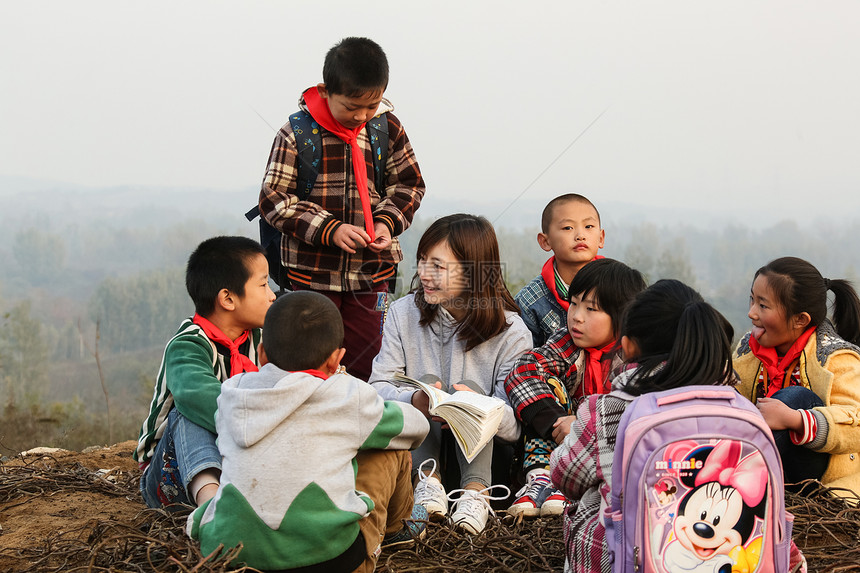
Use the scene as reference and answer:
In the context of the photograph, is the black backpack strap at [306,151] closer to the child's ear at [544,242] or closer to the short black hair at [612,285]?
the child's ear at [544,242]

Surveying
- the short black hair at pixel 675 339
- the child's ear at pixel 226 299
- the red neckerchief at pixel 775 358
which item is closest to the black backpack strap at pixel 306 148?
the child's ear at pixel 226 299

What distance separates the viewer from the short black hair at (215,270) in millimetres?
3457

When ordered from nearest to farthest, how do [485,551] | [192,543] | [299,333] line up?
[299,333], [192,543], [485,551]

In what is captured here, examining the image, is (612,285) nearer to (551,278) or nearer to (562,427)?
(562,427)

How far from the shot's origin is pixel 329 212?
4.49 meters

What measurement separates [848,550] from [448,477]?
5.54 ft

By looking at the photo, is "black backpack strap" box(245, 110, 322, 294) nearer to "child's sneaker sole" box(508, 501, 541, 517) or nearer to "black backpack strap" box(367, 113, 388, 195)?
"black backpack strap" box(367, 113, 388, 195)

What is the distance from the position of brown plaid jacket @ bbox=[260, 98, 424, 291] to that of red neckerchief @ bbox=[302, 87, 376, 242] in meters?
0.04

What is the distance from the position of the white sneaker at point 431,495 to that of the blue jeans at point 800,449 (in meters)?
1.47

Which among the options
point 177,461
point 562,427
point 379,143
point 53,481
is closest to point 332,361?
point 177,461

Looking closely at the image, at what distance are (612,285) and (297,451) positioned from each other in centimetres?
177

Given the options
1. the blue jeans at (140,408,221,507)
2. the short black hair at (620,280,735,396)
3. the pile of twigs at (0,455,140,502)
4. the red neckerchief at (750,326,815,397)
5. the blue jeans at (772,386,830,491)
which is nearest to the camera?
the short black hair at (620,280,735,396)

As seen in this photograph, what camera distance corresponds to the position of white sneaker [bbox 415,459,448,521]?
336 centimetres

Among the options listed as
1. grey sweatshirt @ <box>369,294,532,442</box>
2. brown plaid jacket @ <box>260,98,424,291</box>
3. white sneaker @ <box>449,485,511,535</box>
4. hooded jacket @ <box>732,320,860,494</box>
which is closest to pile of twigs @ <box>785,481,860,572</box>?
hooded jacket @ <box>732,320,860,494</box>
